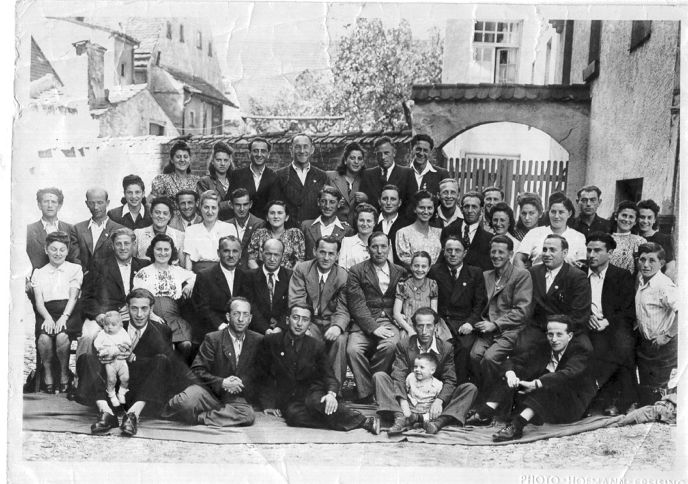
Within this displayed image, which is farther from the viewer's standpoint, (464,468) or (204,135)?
(204,135)

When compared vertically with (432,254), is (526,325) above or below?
below

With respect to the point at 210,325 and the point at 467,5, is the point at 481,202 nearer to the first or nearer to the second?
the point at 467,5

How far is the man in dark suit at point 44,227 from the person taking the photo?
4.18m

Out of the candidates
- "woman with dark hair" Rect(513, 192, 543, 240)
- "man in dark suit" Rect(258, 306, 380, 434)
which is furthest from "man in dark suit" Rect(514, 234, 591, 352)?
"man in dark suit" Rect(258, 306, 380, 434)

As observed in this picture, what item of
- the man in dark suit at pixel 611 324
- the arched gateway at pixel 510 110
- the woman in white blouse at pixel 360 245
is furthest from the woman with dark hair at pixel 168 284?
the man in dark suit at pixel 611 324

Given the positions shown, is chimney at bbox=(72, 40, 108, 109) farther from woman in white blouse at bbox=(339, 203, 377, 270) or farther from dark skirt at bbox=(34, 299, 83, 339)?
woman in white blouse at bbox=(339, 203, 377, 270)

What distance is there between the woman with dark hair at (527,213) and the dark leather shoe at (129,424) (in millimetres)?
2601

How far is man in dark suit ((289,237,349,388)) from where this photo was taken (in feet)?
13.4

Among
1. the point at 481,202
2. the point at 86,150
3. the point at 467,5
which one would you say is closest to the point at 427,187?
the point at 481,202

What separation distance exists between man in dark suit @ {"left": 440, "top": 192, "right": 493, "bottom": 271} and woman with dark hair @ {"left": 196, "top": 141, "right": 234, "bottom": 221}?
141cm

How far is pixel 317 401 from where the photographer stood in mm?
3977

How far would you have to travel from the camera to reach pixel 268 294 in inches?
161

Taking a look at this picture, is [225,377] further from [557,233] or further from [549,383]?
[557,233]

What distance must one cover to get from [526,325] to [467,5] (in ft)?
6.63
